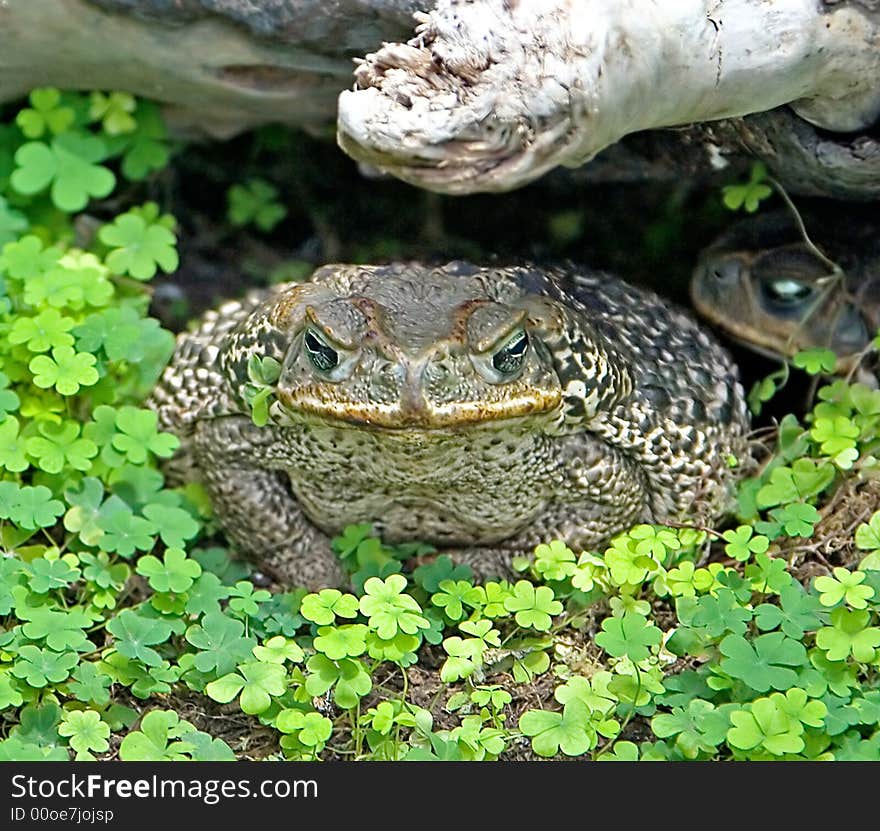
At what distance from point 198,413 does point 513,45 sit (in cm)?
165

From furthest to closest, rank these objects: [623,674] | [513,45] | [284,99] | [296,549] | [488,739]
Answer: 1. [284,99]
2. [296,549]
3. [623,674]
4. [488,739]
5. [513,45]

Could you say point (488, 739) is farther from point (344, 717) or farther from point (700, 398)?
point (700, 398)

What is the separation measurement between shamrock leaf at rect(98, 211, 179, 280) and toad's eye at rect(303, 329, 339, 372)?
46.3 inches

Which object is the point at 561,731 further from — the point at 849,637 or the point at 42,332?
the point at 42,332

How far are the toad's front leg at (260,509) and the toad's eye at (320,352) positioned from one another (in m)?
0.55

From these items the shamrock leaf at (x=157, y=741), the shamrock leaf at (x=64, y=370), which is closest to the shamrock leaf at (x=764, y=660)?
the shamrock leaf at (x=157, y=741)

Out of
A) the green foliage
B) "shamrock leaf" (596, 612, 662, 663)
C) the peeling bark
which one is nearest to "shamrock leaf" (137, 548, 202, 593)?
the green foliage

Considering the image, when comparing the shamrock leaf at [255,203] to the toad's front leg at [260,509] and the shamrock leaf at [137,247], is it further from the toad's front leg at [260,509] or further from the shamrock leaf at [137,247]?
the toad's front leg at [260,509]

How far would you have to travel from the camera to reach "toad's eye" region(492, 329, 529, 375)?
12.0ft

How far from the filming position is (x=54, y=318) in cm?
432

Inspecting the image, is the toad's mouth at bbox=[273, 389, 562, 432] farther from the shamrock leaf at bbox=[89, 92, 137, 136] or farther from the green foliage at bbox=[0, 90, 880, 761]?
the shamrock leaf at bbox=[89, 92, 137, 136]

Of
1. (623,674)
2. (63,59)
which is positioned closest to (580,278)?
(623,674)

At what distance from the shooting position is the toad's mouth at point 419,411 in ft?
11.5

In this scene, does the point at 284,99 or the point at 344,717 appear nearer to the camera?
the point at 344,717
